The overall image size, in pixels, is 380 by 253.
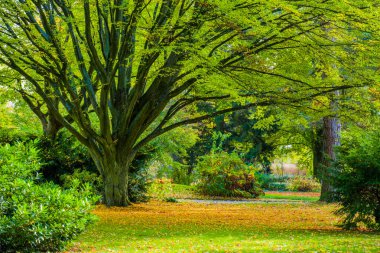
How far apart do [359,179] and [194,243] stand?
371 cm

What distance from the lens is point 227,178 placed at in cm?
2467

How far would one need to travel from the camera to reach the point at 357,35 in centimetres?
1214

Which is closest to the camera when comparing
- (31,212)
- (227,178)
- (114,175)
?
(31,212)

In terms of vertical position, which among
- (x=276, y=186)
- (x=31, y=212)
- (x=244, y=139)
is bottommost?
(x=31, y=212)

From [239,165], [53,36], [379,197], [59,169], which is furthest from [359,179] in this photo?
[239,165]

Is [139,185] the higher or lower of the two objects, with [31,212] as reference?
higher

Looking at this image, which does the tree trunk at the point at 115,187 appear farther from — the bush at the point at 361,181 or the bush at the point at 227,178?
the bush at the point at 227,178

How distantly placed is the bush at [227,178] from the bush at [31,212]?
17312 millimetres

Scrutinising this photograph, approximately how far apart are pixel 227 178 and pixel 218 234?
14.7 meters

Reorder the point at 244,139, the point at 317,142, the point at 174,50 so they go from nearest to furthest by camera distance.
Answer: the point at 174,50 → the point at 317,142 → the point at 244,139

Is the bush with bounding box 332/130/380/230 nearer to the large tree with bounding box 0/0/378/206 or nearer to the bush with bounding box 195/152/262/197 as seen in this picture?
the large tree with bounding box 0/0/378/206

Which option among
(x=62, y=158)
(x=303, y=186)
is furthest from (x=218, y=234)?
(x=303, y=186)

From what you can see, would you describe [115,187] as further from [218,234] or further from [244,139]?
[244,139]

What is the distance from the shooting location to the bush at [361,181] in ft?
33.6
